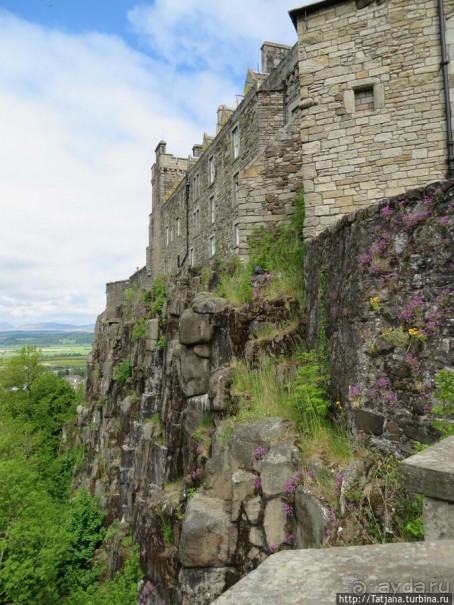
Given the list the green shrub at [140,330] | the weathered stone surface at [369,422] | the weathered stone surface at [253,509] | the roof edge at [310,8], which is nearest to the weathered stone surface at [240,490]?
the weathered stone surface at [253,509]

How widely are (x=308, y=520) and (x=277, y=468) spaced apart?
872mm

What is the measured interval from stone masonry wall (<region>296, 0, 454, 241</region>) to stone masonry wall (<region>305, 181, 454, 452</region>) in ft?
11.0

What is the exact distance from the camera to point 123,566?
1381 cm

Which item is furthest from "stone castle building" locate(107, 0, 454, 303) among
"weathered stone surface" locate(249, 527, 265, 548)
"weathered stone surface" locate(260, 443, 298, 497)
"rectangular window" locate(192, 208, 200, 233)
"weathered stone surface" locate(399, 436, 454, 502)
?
"rectangular window" locate(192, 208, 200, 233)

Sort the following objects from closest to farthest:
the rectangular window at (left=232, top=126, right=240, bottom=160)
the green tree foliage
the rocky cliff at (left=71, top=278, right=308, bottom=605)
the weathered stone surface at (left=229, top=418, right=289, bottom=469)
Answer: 1. the rocky cliff at (left=71, top=278, right=308, bottom=605)
2. the weathered stone surface at (left=229, top=418, right=289, bottom=469)
3. the green tree foliage
4. the rectangular window at (left=232, top=126, right=240, bottom=160)

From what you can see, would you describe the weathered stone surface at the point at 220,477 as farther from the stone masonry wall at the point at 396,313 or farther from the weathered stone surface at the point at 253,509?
the stone masonry wall at the point at 396,313

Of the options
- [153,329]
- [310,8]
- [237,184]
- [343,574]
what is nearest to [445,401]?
[343,574]

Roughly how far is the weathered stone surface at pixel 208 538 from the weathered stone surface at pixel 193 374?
397 centimetres

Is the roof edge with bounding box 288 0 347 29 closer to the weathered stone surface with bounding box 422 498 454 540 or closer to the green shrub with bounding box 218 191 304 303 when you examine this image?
the green shrub with bounding box 218 191 304 303

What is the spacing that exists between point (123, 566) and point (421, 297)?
1381 centimetres

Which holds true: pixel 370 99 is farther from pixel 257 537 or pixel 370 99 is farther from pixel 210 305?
pixel 257 537

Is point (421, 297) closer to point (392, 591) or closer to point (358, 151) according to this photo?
point (392, 591)

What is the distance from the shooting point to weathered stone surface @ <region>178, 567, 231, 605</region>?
21.2ft

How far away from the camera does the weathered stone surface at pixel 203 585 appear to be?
6.47 metres
